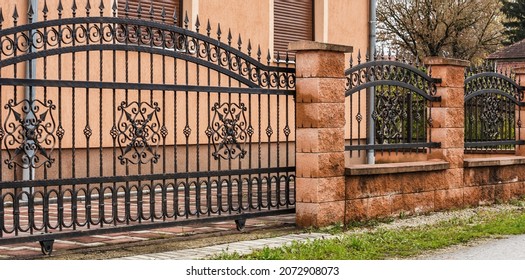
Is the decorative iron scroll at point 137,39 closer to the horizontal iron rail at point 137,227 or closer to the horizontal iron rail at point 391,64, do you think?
the horizontal iron rail at point 391,64

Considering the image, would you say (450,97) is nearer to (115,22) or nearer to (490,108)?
(490,108)

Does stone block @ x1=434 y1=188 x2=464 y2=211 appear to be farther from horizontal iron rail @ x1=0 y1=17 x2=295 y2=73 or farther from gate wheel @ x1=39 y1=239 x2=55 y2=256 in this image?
gate wheel @ x1=39 y1=239 x2=55 y2=256

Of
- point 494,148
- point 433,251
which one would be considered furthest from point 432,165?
point 494,148

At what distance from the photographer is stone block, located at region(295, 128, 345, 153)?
1155 centimetres

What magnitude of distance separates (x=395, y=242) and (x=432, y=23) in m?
41.8

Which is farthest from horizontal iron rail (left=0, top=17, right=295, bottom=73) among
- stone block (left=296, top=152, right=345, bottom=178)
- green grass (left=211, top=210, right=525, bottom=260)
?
green grass (left=211, top=210, right=525, bottom=260)

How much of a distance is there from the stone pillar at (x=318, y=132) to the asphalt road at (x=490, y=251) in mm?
1842

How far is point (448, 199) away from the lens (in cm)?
1403

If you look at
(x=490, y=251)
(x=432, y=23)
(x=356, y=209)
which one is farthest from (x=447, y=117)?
(x=432, y=23)

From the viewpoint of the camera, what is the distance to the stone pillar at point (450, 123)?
1410cm

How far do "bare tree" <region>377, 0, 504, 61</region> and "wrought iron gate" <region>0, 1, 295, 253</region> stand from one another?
3393 centimetres

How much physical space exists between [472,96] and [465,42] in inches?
1503

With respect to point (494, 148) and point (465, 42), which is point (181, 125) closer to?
point (494, 148)

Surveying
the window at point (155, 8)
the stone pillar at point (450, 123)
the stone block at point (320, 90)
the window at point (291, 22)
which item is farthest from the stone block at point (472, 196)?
the window at point (291, 22)
